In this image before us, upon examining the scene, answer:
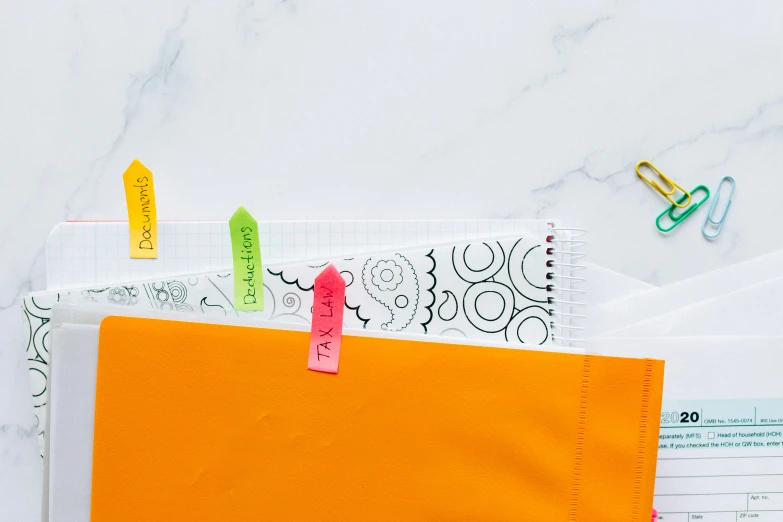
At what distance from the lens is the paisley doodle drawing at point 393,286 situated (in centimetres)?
73

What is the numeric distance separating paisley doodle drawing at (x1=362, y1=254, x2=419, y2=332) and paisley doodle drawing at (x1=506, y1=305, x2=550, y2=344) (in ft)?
0.41

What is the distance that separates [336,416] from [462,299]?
0.69 ft

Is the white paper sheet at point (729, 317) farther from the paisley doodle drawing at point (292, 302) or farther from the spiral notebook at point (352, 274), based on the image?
the paisley doodle drawing at point (292, 302)

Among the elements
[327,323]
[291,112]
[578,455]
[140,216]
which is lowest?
[578,455]

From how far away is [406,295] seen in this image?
0.73 meters

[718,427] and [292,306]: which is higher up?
[292,306]

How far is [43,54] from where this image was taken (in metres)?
0.79

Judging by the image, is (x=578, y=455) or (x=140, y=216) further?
(x=140, y=216)

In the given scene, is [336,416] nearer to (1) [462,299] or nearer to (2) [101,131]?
(1) [462,299]

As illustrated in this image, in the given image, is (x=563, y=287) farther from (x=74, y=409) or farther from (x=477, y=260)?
(x=74, y=409)

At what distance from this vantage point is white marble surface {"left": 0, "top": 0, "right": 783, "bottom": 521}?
792 millimetres

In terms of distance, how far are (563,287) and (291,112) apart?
0.43 m

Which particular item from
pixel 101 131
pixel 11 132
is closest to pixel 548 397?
pixel 101 131

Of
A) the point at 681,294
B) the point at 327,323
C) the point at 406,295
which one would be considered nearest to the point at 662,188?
the point at 681,294
